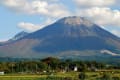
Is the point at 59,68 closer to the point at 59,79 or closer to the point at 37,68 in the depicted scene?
the point at 37,68

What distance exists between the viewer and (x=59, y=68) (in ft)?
378

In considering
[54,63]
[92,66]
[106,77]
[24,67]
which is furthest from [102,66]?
[106,77]

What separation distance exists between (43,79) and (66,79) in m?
4.39

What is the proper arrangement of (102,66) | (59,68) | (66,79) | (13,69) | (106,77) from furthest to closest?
(102,66) → (59,68) → (13,69) → (106,77) → (66,79)

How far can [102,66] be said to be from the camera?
12269 cm

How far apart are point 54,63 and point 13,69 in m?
17.6

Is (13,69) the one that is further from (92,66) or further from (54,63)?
(92,66)

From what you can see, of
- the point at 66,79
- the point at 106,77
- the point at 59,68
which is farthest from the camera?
the point at 59,68

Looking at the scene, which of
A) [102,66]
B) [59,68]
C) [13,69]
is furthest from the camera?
[102,66]

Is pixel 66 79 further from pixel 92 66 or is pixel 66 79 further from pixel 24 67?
pixel 92 66

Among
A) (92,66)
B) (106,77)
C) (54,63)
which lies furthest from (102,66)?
(106,77)

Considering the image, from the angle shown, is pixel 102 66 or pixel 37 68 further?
pixel 102 66

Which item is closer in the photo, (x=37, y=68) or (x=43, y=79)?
(x=43, y=79)

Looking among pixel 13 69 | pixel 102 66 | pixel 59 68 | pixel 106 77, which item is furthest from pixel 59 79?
pixel 102 66
